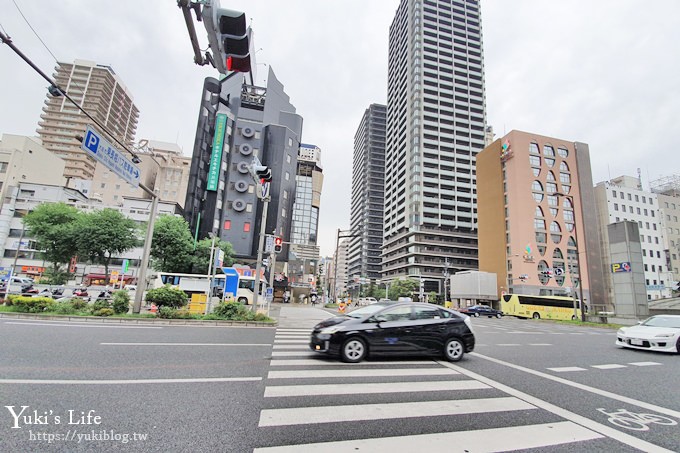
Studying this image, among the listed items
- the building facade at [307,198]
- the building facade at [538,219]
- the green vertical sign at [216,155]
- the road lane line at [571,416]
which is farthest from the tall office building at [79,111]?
the road lane line at [571,416]

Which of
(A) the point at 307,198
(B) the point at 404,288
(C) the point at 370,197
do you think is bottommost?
(B) the point at 404,288

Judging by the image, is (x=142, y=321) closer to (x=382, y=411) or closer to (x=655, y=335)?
(x=382, y=411)

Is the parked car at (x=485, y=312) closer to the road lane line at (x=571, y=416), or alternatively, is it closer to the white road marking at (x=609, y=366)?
the white road marking at (x=609, y=366)

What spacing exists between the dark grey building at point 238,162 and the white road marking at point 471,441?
Result: 149ft

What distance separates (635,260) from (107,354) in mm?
32800

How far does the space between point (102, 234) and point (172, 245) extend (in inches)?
266

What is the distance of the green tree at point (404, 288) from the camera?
68312 millimetres

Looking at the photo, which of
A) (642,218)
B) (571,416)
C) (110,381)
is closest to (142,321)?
(110,381)

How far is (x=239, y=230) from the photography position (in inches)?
1960

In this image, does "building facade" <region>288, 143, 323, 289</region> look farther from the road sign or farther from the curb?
the road sign

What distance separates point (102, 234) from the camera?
33344 millimetres

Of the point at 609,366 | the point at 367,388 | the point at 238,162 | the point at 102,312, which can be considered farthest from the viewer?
the point at 238,162

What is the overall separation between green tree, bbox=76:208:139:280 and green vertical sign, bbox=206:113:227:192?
1471 cm

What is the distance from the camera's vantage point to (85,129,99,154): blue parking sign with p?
895 cm
